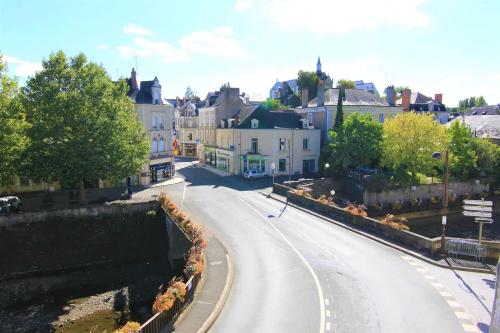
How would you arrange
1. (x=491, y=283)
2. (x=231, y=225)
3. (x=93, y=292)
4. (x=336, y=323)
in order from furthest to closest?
1. (x=231, y=225)
2. (x=93, y=292)
3. (x=491, y=283)
4. (x=336, y=323)

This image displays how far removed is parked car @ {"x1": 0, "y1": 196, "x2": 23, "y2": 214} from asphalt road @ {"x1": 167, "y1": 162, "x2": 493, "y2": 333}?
15.3m

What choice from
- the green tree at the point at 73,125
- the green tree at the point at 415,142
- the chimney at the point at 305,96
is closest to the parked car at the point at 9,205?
the green tree at the point at 73,125

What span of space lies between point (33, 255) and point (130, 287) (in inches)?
349

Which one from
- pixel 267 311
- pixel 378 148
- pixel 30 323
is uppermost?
pixel 378 148

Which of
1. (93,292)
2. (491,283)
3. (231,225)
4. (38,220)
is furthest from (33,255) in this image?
(491,283)

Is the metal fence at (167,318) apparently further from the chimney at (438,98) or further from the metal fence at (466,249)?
the chimney at (438,98)

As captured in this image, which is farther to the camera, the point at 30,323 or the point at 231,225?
the point at 231,225

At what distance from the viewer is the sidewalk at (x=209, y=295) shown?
13.8m

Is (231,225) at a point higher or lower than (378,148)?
lower

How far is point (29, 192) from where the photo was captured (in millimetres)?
36188

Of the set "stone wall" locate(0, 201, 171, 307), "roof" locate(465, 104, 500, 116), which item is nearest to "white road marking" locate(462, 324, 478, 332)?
"stone wall" locate(0, 201, 171, 307)

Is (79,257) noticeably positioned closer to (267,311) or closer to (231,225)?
(231,225)

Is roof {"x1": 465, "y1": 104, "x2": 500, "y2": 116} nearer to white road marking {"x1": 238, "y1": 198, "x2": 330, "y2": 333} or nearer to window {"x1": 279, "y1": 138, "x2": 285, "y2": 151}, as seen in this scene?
window {"x1": 279, "y1": 138, "x2": 285, "y2": 151}

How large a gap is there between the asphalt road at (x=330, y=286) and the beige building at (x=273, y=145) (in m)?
20.9
